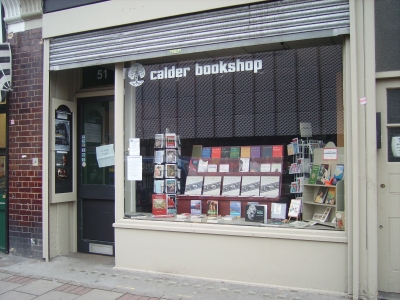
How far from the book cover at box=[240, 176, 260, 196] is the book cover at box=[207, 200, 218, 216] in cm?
43

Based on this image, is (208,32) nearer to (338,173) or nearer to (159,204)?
(338,173)

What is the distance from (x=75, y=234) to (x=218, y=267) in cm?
299

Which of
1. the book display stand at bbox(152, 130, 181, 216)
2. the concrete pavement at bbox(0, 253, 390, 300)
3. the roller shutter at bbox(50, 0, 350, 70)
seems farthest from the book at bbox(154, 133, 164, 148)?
the concrete pavement at bbox(0, 253, 390, 300)

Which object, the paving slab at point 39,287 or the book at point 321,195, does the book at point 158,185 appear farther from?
the book at point 321,195

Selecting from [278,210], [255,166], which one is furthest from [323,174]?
[255,166]

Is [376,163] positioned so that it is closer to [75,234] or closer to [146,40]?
[146,40]

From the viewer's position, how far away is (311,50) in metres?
5.20

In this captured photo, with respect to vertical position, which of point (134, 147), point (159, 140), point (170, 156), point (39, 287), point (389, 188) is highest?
point (159, 140)

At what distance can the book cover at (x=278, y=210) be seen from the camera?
213 inches

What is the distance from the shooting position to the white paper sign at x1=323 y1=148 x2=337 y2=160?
5172 mm

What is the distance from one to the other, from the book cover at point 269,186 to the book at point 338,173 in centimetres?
80

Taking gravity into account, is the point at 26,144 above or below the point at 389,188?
above

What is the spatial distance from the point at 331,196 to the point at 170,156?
2465mm

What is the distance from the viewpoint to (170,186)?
6.20 meters
